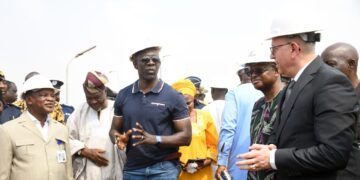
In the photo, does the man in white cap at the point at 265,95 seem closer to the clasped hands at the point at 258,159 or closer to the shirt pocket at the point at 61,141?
the clasped hands at the point at 258,159

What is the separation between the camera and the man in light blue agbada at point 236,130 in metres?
5.24

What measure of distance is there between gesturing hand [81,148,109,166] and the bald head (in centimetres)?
269

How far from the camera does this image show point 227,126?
5.28m

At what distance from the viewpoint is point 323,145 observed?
8.88 feet

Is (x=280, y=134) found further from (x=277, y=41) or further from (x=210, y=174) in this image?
(x=210, y=174)

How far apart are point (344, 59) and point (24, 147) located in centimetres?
328

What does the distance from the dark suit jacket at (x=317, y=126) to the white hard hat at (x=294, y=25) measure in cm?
21

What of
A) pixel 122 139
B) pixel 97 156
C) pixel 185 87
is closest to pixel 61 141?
pixel 97 156

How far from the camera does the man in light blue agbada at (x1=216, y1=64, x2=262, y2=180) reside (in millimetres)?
5242

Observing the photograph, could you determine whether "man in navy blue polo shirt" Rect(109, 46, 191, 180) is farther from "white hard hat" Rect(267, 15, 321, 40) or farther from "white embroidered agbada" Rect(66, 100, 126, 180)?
"white hard hat" Rect(267, 15, 321, 40)

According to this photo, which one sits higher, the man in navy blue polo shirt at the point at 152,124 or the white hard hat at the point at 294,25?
the white hard hat at the point at 294,25

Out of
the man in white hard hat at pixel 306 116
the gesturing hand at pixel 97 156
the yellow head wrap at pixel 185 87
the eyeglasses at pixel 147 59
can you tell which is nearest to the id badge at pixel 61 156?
the gesturing hand at pixel 97 156

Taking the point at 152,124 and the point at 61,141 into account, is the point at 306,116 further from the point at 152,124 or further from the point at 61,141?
the point at 61,141

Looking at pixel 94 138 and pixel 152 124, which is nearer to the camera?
pixel 152 124
